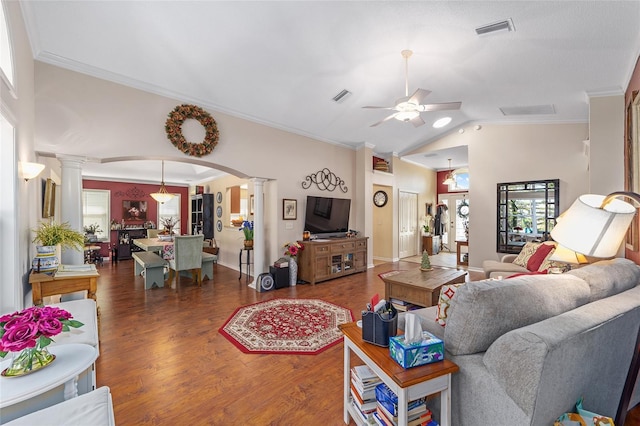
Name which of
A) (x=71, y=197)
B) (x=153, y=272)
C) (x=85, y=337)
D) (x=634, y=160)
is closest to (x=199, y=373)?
(x=85, y=337)

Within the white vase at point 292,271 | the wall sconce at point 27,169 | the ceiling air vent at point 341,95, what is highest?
the ceiling air vent at point 341,95

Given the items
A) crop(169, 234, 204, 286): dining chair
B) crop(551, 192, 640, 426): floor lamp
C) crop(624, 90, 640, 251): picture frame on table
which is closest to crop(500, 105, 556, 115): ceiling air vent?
crop(624, 90, 640, 251): picture frame on table

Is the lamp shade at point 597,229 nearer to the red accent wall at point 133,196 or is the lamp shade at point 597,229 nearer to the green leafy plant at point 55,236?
the green leafy plant at point 55,236

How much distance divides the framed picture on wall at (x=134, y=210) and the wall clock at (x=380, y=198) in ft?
23.9

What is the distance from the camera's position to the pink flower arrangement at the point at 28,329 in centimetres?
114

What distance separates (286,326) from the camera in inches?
126

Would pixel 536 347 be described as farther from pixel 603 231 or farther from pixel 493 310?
pixel 603 231

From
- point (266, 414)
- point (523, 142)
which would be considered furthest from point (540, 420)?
point (523, 142)

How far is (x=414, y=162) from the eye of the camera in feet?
27.2

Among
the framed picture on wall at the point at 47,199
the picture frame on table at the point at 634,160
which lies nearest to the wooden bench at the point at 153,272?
the framed picture on wall at the point at 47,199

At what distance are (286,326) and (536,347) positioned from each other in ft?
8.52

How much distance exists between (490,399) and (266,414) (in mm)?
1377

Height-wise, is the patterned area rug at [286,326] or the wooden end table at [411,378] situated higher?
the wooden end table at [411,378]

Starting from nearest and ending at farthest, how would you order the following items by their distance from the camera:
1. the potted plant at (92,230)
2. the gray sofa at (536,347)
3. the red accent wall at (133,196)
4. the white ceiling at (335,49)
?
the gray sofa at (536,347), the white ceiling at (335,49), the potted plant at (92,230), the red accent wall at (133,196)
